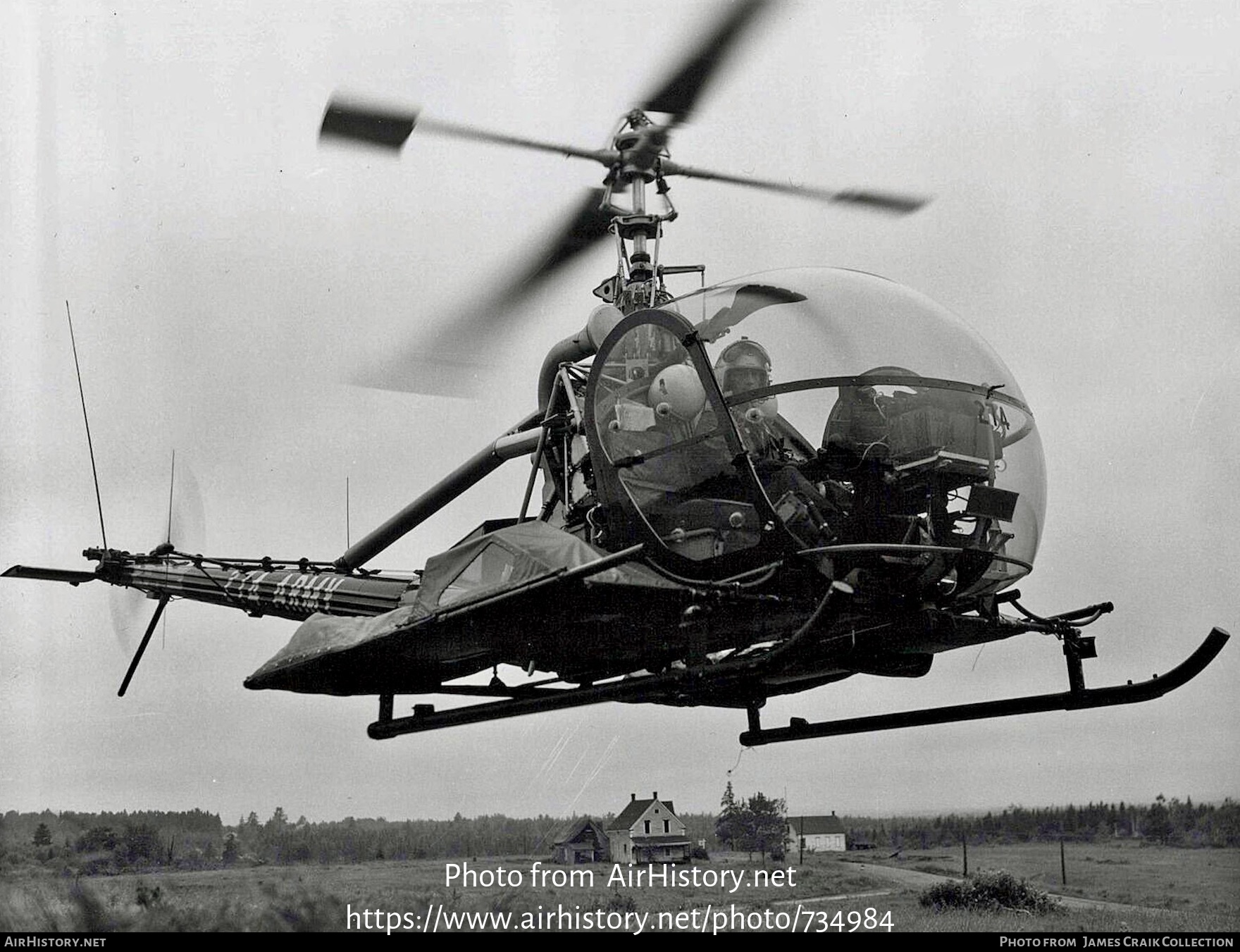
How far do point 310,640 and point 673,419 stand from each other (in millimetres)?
3467

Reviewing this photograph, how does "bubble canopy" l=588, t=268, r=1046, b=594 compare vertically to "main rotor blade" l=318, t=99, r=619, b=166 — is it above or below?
below

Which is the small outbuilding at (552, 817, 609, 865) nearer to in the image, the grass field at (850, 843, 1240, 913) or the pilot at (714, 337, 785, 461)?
the grass field at (850, 843, 1240, 913)

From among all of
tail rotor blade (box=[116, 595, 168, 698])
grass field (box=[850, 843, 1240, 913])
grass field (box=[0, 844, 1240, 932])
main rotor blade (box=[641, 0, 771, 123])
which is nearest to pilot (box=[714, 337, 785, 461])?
main rotor blade (box=[641, 0, 771, 123])

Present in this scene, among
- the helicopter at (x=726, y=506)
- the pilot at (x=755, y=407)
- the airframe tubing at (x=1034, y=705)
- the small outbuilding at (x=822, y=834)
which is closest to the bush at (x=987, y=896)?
the small outbuilding at (x=822, y=834)

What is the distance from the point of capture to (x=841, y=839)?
34.0 meters

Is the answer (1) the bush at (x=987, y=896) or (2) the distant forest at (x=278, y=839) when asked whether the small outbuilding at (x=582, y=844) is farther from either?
(1) the bush at (x=987, y=896)

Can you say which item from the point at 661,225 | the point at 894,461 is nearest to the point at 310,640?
the point at 661,225

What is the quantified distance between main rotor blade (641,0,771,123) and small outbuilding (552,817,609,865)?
1258cm

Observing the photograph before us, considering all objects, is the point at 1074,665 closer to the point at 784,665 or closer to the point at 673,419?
the point at 784,665

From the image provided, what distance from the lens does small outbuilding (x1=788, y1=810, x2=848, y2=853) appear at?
32531 millimetres

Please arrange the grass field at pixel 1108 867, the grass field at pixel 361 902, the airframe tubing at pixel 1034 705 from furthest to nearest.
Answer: the grass field at pixel 1108 867 < the airframe tubing at pixel 1034 705 < the grass field at pixel 361 902

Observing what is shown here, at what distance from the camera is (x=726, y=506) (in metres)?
A: 6.12

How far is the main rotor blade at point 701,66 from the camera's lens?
629 centimetres

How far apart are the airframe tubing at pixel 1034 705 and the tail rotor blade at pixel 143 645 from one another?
6.15 meters
